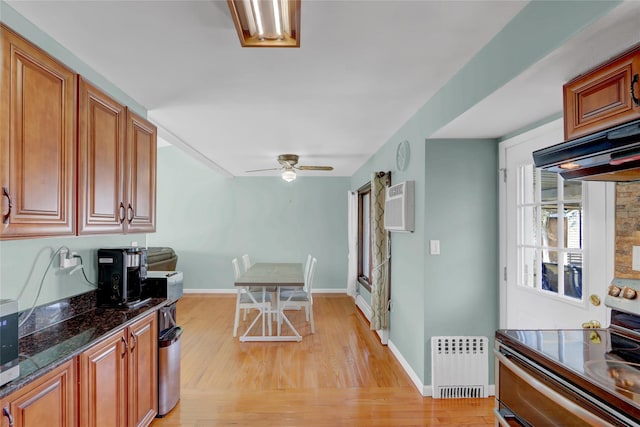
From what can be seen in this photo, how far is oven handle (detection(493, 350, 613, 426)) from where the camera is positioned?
112 centimetres

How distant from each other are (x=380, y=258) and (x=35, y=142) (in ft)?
10.7

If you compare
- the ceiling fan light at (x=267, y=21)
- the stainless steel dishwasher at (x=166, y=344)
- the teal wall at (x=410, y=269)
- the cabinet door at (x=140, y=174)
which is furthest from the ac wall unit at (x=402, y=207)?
the cabinet door at (x=140, y=174)

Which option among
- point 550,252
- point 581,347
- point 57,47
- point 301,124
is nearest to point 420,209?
point 550,252

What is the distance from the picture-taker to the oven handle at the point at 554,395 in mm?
1119

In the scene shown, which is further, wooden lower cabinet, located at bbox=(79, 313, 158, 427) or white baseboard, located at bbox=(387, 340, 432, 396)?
white baseboard, located at bbox=(387, 340, 432, 396)

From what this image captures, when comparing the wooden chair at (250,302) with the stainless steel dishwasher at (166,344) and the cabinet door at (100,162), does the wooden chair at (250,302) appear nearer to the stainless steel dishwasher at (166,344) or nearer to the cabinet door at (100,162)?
the stainless steel dishwasher at (166,344)

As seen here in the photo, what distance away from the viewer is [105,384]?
186cm

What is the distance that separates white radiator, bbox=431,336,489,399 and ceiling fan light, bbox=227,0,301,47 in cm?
244

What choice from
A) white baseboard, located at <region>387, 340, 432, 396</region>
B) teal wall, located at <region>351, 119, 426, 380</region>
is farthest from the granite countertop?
white baseboard, located at <region>387, 340, 432, 396</region>

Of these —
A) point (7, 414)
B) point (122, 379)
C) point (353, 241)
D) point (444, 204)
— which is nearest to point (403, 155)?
point (444, 204)

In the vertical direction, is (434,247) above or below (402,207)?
below

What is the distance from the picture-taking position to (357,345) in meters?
4.10

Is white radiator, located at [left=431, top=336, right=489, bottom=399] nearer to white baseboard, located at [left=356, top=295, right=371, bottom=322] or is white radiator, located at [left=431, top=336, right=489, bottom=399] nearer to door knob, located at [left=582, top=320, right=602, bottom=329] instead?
door knob, located at [left=582, top=320, right=602, bottom=329]

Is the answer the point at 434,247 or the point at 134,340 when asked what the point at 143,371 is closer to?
the point at 134,340
